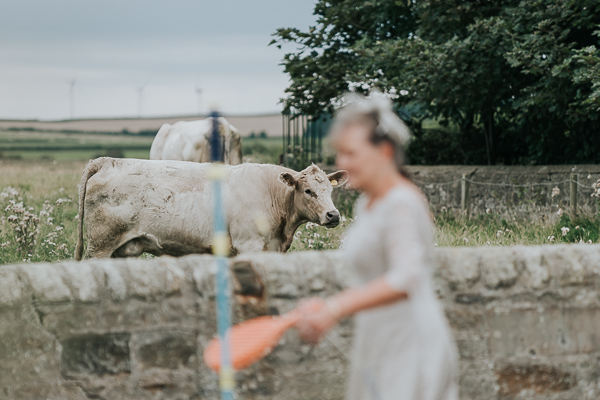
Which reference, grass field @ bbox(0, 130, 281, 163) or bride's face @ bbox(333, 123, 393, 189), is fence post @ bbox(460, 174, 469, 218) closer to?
bride's face @ bbox(333, 123, 393, 189)

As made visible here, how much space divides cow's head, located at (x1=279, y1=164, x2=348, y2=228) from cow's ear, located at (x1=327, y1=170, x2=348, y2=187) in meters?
0.42

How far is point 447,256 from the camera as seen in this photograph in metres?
4.06

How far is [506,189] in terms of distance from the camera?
1453 cm

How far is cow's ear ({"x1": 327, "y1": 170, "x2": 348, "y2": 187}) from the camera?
812cm

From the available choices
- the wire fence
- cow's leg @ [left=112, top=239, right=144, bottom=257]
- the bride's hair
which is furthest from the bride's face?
the wire fence

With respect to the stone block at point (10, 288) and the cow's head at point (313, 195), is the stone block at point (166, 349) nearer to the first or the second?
the stone block at point (10, 288)

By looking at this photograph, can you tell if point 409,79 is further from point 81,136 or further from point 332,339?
point 81,136

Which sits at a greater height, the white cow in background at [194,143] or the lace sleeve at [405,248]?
the white cow in background at [194,143]

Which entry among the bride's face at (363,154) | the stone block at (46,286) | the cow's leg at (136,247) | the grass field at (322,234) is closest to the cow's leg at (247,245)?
the cow's leg at (136,247)

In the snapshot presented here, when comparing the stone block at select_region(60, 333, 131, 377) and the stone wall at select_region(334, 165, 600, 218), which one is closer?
the stone block at select_region(60, 333, 131, 377)

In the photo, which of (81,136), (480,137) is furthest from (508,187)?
(81,136)

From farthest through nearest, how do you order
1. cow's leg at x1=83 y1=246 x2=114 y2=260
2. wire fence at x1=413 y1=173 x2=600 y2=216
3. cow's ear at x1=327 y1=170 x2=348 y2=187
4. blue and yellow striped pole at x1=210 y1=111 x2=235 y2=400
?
wire fence at x1=413 y1=173 x2=600 y2=216 → cow's ear at x1=327 y1=170 x2=348 y2=187 → cow's leg at x1=83 y1=246 x2=114 y2=260 → blue and yellow striped pole at x1=210 y1=111 x2=235 y2=400

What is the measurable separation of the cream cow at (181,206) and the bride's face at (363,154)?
15.5 ft

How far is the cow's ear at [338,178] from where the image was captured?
8.12 meters
